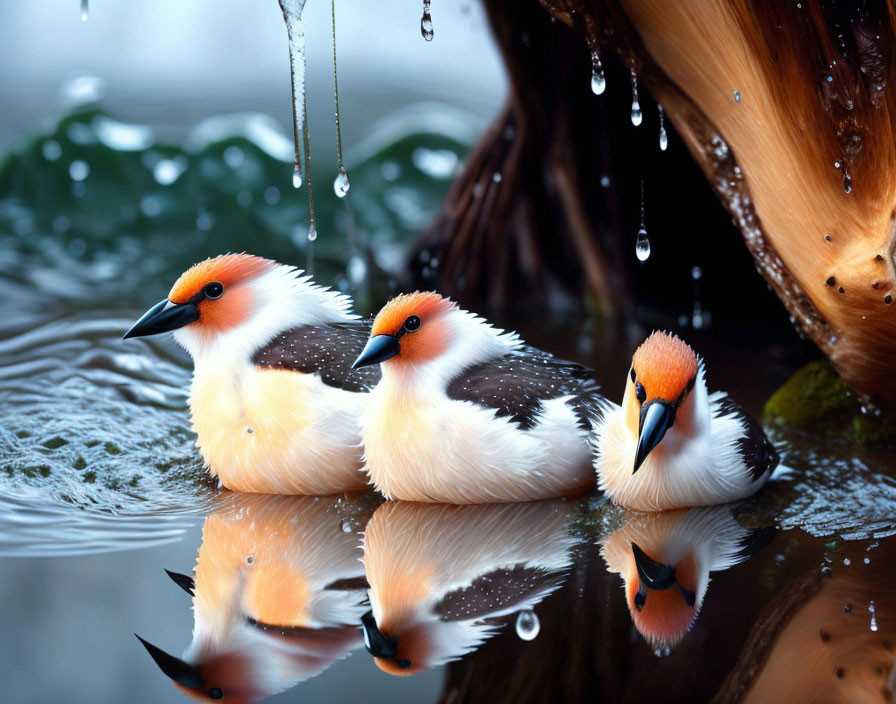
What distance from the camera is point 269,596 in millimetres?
1730

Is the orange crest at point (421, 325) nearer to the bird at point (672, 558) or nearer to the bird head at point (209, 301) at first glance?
the bird head at point (209, 301)

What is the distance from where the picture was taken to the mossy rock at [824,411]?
236 cm

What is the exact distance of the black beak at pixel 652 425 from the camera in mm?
1847

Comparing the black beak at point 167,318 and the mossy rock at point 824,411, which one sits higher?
the mossy rock at point 824,411

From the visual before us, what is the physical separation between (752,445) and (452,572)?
641 mm

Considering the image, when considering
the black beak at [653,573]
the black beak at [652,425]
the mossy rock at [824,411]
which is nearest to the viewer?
the black beak at [653,573]

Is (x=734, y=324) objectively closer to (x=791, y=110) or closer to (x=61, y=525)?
(x=791, y=110)

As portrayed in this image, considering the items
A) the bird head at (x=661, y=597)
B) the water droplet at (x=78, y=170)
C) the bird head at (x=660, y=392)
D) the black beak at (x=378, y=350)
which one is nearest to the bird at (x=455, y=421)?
the black beak at (x=378, y=350)

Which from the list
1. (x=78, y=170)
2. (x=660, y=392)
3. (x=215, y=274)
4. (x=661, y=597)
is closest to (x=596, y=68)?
(x=660, y=392)

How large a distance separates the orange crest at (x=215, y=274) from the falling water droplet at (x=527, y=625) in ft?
3.04

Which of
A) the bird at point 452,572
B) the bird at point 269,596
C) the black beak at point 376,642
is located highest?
the bird at point 452,572

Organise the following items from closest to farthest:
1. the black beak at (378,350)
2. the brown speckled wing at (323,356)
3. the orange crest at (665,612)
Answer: the orange crest at (665,612)
the black beak at (378,350)
the brown speckled wing at (323,356)

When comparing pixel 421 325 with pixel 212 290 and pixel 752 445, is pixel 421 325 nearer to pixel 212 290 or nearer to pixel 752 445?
pixel 212 290

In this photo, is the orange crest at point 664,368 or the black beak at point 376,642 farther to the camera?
the orange crest at point 664,368
